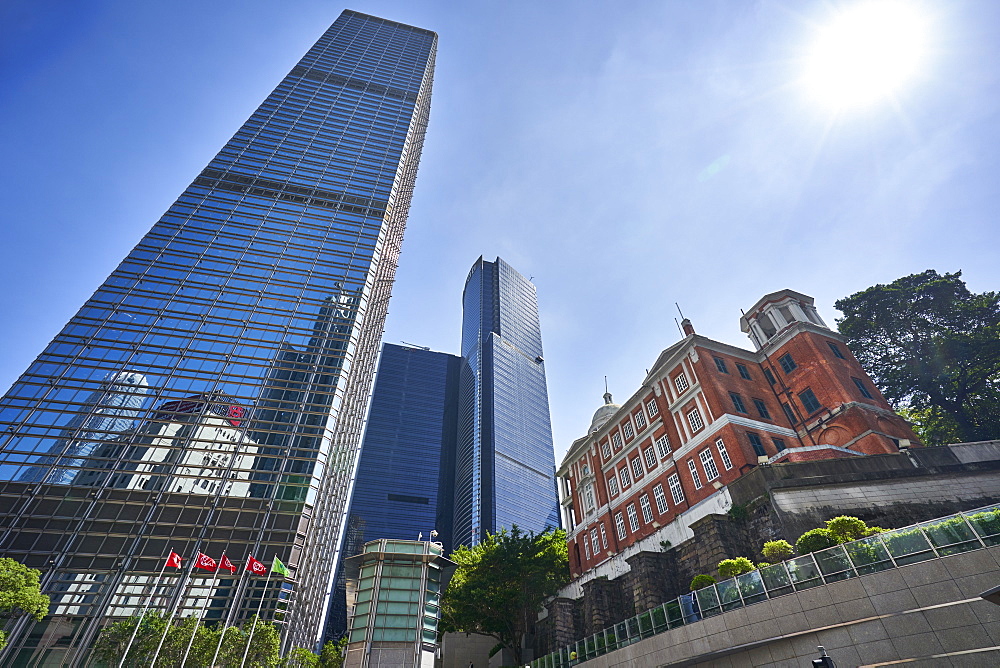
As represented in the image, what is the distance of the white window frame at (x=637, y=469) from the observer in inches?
1671

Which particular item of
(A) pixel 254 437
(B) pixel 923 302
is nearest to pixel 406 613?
(A) pixel 254 437

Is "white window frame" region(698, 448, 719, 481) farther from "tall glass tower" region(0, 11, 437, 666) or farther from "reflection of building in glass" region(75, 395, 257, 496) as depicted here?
"reflection of building in glass" region(75, 395, 257, 496)

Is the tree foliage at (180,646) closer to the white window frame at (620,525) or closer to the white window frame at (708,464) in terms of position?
the white window frame at (620,525)

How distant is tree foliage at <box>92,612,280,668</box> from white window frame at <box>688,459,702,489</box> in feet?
91.5

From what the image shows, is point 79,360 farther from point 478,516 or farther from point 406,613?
point 478,516

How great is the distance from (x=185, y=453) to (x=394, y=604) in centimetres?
2491

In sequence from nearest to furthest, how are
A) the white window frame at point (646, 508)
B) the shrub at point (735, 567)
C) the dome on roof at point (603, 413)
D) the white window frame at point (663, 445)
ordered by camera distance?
the shrub at point (735, 567) < the white window frame at point (646, 508) < the white window frame at point (663, 445) < the dome on roof at point (603, 413)

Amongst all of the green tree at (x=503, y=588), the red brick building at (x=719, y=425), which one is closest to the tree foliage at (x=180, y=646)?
the green tree at (x=503, y=588)

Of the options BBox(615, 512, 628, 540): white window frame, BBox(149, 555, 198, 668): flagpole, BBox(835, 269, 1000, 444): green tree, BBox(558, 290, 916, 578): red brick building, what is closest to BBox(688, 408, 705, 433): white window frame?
BBox(558, 290, 916, 578): red brick building

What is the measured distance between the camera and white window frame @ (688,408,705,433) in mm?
37206

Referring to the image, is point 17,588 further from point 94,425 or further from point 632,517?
point 632,517

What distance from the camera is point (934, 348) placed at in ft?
137

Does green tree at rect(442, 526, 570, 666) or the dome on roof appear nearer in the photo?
green tree at rect(442, 526, 570, 666)

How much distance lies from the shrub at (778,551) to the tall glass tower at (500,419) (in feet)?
357
